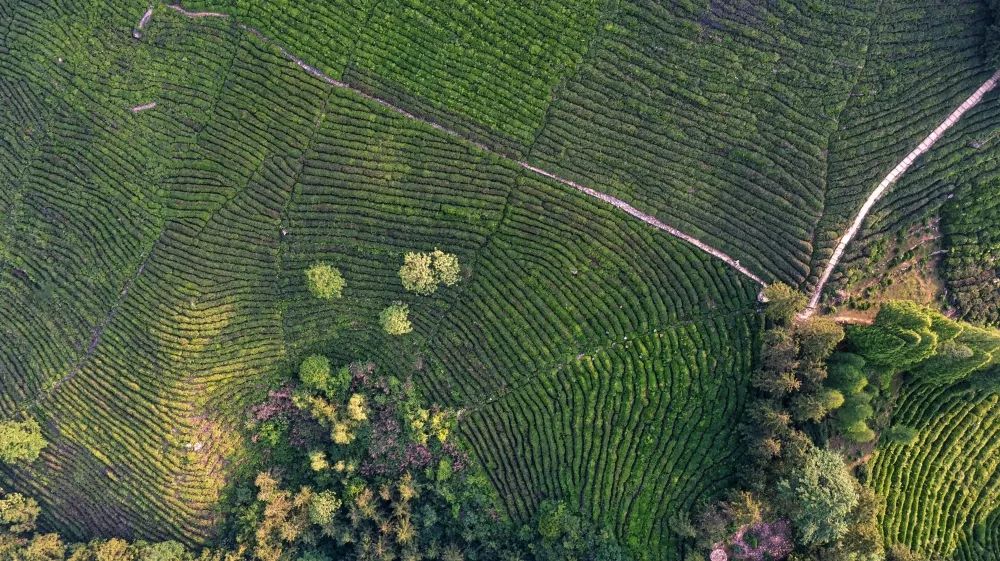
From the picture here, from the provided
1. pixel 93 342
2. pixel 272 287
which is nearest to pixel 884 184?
pixel 272 287

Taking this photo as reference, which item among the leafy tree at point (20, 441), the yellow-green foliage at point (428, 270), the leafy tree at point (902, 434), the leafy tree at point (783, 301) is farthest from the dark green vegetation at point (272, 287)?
the leafy tree at point (902, 434)

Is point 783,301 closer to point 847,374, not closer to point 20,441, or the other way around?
point 847,374

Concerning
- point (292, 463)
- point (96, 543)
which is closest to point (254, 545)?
point (292, 463)

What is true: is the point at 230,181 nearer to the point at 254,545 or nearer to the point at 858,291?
the point at 254,545

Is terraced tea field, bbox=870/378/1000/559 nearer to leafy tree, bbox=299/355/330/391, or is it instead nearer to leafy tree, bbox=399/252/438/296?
leafy tree, bbox=399/252/438/296

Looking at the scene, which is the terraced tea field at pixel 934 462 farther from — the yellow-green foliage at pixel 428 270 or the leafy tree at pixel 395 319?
the leafy tree at pixel 395 319
